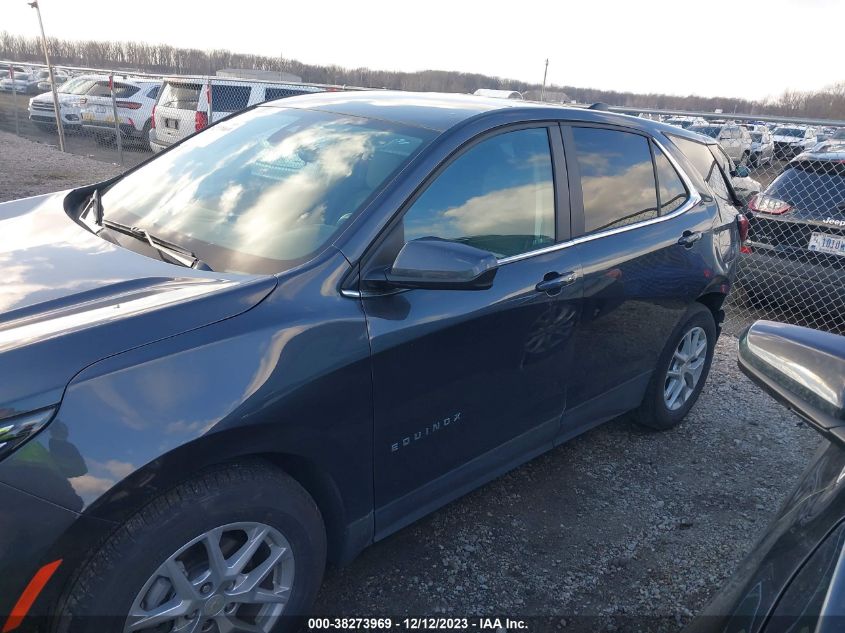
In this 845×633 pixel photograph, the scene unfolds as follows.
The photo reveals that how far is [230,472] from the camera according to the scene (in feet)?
5.90

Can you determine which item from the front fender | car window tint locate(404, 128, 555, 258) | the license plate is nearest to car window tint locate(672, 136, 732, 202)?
car window tint locate(404, 128, 555, 258)

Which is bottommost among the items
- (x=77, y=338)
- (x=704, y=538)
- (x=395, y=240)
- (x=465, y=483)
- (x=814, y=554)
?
(x=704, y=538)

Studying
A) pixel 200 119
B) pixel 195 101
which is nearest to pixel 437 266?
pixel 200 119

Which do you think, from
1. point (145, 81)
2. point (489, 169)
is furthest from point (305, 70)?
point (489, 169)

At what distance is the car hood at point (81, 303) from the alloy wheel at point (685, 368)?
2745mm

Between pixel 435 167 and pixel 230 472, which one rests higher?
pixel 435 167

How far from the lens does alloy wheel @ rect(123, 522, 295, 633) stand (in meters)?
1.71

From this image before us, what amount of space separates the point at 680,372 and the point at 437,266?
2.49 m

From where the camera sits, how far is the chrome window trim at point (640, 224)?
268 cm

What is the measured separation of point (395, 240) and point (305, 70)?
4821 centimetres

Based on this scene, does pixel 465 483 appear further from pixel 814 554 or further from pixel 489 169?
pixel 814 554

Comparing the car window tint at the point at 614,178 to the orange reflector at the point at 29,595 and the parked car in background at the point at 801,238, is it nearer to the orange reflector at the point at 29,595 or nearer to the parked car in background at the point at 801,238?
the orange reflector at the point at 29,595

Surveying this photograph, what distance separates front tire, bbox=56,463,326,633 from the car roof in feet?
5.02

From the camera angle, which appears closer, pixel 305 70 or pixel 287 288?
pixel 287 288
